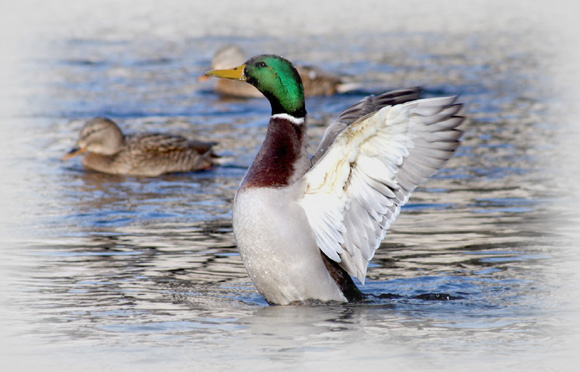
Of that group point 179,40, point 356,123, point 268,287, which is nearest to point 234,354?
point 268,287

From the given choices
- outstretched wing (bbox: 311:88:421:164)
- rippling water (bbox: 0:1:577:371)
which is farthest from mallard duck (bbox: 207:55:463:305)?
outstretched wing (bbox: 311:88:421:164)

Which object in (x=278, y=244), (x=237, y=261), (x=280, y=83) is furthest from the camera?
(x=237, y=261)

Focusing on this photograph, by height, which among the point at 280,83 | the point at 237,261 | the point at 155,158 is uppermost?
the point at 280,83

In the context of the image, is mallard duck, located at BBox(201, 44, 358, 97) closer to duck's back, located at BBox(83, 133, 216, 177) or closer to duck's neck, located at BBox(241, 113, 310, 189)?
duck's back, located at BBox(83, 133, 216, 177)

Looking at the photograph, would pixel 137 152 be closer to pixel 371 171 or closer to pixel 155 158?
pixel 155 158

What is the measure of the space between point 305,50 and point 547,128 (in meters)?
8.08

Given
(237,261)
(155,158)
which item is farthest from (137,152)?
(237,261)

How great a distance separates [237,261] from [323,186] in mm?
1567

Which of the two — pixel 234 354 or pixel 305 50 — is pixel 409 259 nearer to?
pixel 234 354

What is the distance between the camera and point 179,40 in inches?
823

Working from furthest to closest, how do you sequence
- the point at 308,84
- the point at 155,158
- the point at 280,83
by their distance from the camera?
the point at 308,84, the point at 155,158, the point at 280,83

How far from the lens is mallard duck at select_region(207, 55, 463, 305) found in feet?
17.7

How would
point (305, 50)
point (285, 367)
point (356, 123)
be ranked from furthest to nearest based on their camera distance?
point (305, 50), point (356, 123), point (285, 367)

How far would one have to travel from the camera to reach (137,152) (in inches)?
416
